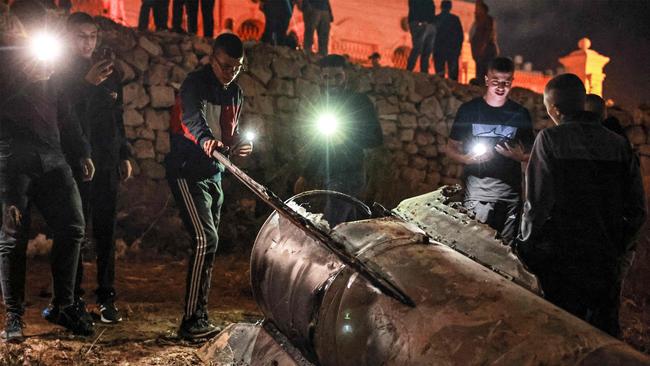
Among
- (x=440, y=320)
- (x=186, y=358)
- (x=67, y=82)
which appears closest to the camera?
(x=440, y=320)

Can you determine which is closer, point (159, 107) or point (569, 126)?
point (569, 126)

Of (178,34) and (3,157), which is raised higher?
(178,34)

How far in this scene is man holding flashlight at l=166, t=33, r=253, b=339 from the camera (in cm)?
367

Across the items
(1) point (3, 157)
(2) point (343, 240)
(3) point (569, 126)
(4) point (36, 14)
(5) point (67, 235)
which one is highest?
(4) point (36, 14)

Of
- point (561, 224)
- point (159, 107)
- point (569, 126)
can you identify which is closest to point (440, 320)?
point (561, 224)

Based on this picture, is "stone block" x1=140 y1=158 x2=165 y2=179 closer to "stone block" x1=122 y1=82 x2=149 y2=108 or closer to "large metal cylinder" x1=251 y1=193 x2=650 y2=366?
"stone block" x1=122 y1=82 x2=149 y2=108

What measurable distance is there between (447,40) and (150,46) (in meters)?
5.71

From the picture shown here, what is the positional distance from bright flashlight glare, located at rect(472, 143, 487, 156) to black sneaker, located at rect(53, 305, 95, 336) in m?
3.01

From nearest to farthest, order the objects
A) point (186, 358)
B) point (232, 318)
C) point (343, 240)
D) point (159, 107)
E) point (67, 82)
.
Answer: point (343, 240), point (186, 358), point (67, 82), point (232, 318), point (159, 107)

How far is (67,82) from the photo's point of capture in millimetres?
3936

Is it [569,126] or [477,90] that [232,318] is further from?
[477,90]

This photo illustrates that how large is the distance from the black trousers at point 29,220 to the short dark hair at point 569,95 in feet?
9.93

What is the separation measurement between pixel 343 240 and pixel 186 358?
1497 mm

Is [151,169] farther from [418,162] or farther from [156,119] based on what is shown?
[418,162]
